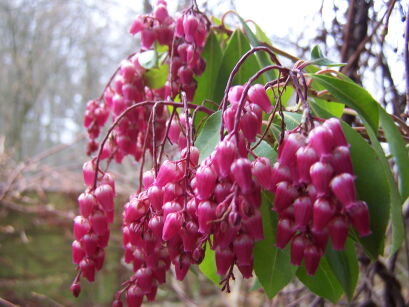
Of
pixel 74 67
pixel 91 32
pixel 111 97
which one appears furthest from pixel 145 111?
pixel 74 67

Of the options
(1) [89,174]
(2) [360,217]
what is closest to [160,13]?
(1) [89,174]

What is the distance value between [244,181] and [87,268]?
46 cm

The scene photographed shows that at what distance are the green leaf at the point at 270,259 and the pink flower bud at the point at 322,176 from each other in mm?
316

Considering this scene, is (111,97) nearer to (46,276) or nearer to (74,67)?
(46,276)

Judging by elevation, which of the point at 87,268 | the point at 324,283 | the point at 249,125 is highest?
the point at 249,125

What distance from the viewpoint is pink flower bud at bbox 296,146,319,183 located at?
507 mm

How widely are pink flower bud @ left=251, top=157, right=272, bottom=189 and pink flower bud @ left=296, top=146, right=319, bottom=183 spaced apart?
6 cm

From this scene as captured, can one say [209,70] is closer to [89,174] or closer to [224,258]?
[89,174]

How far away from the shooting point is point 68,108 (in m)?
11.0

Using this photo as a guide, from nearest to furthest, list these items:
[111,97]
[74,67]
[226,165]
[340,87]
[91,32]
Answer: [226,165] → [340,87] → [111,97] → [91,32] → [74,67]

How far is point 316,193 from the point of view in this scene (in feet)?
1.69

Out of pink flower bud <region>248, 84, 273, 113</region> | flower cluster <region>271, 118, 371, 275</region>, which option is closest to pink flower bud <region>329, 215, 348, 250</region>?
flower cluster <region>271, 118, 371, 275</region>

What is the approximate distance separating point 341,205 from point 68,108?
441 inches

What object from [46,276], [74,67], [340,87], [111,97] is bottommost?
[46,276]
